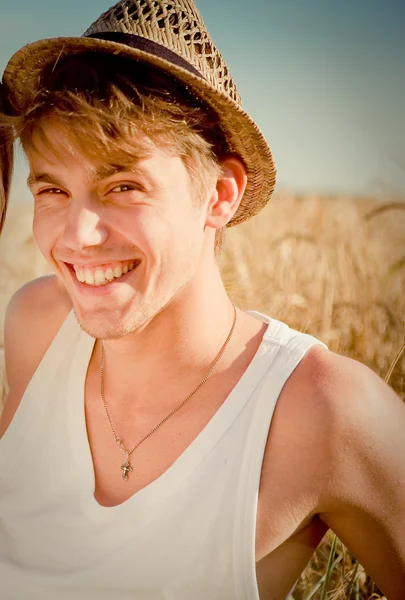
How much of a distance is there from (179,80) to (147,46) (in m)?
0.13

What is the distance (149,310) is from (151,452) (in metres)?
0.44

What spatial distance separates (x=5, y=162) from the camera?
2.23 m

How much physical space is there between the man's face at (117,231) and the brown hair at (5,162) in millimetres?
188

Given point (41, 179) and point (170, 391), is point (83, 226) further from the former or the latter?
point (170, 391)

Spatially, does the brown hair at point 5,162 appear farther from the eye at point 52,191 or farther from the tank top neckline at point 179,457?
the tank top neckline at point 179,457

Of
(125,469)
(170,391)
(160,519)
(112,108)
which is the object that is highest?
(112,108)

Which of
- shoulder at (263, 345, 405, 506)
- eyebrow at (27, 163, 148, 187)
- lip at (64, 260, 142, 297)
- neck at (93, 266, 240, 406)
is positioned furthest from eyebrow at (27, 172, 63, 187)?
shoulder at (263, 345, 405, 506)

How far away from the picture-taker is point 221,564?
1749 millimetres

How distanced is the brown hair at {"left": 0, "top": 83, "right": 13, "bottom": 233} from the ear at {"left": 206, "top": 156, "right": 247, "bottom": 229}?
2.26ft

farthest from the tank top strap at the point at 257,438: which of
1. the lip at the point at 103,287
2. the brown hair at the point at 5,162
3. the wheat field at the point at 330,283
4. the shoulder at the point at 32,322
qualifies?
the brown hair at the point at 5,162

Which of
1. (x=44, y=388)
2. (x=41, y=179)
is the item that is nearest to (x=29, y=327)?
(x=44, y=388)

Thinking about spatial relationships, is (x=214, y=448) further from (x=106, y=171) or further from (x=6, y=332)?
(x=6, y=332)

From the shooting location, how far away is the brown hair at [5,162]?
81.1 inches

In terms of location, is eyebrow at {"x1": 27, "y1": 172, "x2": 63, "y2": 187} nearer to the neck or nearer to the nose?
the nose
